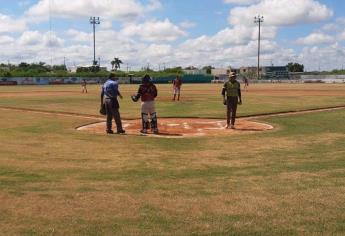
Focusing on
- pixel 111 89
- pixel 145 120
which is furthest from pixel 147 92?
pixel 111 89

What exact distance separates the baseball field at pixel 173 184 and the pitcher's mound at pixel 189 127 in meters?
0.95

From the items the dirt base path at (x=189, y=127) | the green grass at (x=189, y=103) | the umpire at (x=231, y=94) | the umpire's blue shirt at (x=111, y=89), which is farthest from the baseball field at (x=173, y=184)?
the green grass at (x=189, y=103)

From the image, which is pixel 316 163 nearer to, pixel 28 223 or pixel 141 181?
pixel 141 181

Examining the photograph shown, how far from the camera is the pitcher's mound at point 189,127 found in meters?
14.6

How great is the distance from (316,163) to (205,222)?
4253 millimetres

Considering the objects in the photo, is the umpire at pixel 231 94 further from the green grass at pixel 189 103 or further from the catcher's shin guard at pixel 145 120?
the green grass at pixel 189 103

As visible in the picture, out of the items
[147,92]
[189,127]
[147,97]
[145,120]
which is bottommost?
[189,127]

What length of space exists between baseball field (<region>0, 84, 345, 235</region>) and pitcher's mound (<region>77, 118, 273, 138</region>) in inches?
37.5

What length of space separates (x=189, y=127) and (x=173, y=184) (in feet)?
28.7

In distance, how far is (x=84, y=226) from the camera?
218 inches

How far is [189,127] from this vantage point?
1625cm

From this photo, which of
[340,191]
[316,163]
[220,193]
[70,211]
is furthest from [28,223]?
[316,163]

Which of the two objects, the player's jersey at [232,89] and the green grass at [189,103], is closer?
the player's jersey at [232,89]

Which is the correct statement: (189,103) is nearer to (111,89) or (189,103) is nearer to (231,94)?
(231,94)
